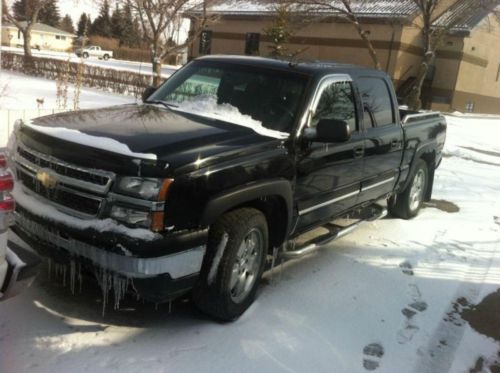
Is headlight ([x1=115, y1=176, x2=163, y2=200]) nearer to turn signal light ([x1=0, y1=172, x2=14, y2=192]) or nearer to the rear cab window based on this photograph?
turn signal light ([x1=0, y1=172, x2=14, y2=192])

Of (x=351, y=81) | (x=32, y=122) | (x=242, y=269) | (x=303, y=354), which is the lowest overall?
(x=303, y=354)

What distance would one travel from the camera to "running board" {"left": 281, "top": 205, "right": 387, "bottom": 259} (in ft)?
15.1

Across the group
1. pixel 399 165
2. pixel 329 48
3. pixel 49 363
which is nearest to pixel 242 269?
pixel 49 363

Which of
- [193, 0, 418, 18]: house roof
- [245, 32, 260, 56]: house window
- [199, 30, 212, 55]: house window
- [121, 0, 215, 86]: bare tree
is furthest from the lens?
[199, 30, 212, 55]: house window

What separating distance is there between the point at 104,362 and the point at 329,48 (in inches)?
1169

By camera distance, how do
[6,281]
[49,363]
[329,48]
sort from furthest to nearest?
1. [329,48]
2. [49,363]
3. [6,281]

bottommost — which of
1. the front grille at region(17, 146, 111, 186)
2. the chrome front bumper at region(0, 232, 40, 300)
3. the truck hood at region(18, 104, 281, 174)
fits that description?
the chrome front bumper at region(0, 232, 40, 300)

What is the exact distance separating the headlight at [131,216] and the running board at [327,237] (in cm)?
165

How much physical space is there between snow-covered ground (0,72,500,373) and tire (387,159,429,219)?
4.22 feet

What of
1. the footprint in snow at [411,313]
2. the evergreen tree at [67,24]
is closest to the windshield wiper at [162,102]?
the footprint in snow at [411,313]

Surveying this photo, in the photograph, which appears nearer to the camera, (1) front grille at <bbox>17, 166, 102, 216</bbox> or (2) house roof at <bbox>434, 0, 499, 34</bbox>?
(1) front grille at <bbox>17, 166, 102, 216</bbox>

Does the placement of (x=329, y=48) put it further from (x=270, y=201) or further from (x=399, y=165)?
(x=270, y=201)

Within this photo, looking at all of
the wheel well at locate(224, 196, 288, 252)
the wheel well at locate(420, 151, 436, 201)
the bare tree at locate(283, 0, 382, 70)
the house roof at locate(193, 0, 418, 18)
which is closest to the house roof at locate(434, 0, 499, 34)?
the house roof at locate(193, 0, 418, 18)

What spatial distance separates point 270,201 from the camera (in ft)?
13.5
